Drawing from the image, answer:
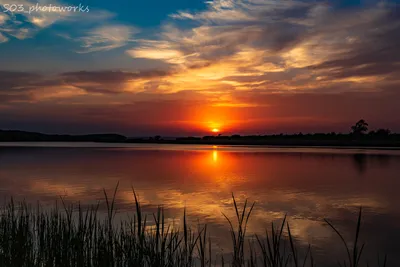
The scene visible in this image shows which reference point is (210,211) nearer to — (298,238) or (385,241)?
(298,238)

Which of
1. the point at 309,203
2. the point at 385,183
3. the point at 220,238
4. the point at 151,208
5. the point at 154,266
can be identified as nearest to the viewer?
the point at 154,266

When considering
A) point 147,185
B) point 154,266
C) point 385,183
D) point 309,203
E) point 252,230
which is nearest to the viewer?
point 154,266

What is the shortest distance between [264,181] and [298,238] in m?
12.5

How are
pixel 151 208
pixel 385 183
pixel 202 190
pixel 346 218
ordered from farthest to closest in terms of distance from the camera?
pixel 385 183
pixel 202 190
pixel 151 208
pixel 346 218

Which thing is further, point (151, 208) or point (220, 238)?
point (151, 208)

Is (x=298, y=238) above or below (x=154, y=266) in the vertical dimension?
below

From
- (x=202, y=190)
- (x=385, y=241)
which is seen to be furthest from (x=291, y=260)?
(x=202, y=190)

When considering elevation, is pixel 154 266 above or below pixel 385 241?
above

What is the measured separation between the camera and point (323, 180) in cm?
2305

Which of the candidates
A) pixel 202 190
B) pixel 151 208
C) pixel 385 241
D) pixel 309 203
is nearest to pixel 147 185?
pixel 202 190

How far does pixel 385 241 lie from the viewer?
9836mm

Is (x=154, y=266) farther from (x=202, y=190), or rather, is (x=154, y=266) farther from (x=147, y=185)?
(x=147, y=185)

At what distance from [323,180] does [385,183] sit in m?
3.33

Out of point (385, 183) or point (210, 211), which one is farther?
point (385, 183)
